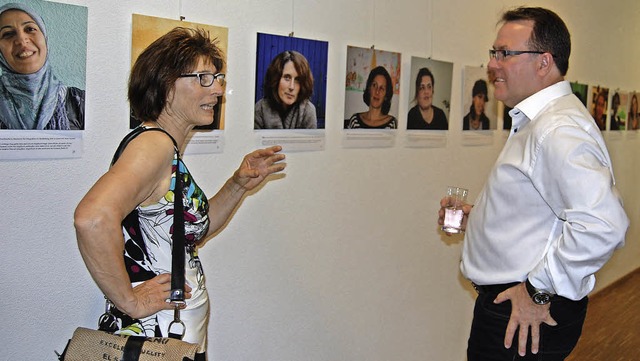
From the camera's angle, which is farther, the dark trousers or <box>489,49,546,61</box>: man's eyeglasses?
<box>489,49,546,61</box>: man's eyeglasses

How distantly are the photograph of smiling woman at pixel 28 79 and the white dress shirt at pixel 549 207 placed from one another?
1.69 metres

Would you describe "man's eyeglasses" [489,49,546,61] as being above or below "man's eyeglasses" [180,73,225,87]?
above

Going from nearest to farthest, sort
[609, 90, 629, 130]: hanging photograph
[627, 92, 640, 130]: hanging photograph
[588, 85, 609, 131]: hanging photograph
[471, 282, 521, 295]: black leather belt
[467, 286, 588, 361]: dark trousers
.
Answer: [467, 286, 588, 361]: dark trousers → [471, 282, 521, 295]: black leather belt → [588, 85, 609, 131]: hanging photograph → [609, 90, 629, 130]: hanging photograph → [627, 92, 640, 130]: hanging photograph

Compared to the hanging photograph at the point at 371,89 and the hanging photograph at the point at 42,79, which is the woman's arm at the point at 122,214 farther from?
the hanging photograph at the point at 371,89

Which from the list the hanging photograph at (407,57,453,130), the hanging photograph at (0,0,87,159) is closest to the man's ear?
the hanging photograph at (407,57,453,130)

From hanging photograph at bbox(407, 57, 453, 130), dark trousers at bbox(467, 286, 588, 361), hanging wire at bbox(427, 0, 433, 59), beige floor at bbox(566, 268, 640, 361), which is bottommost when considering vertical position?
beige floor at bbox(566, 268, 640, 361)

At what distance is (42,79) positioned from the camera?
2.31 m

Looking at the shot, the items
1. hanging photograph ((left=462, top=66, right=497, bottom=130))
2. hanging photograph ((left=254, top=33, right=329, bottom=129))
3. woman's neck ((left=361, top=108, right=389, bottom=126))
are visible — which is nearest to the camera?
hanging photograph ((left=254, top=33, right=329, bottom=129))

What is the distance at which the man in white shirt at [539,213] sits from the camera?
7.25 ft

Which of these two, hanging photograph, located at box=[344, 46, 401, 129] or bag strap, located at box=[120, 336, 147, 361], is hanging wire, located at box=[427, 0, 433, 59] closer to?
hanging photograph, located at box=[344, 46, 401, 129]

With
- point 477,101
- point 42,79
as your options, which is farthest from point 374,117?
point 42,79

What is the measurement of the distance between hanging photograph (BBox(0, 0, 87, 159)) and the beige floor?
4.26 m

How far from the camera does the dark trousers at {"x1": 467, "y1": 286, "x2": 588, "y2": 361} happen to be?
2467 millimetres

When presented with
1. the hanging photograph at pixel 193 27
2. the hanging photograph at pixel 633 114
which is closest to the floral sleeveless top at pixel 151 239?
the hanging photograph at pixel 193 27
